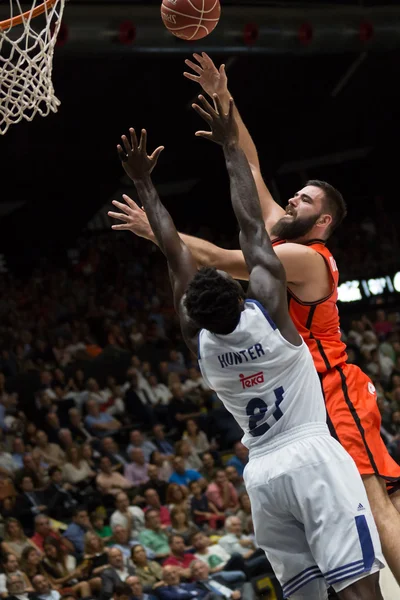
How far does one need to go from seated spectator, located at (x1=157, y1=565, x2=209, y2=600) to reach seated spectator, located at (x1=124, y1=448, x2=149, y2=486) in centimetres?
263

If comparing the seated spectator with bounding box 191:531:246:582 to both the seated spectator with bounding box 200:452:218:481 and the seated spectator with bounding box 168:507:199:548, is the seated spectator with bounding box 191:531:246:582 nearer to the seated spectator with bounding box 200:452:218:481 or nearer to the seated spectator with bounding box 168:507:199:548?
the seated spectator with bounding box 168:507:199:548

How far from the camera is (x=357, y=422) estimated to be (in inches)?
173

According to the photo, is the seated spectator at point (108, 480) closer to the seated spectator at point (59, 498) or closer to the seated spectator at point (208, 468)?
the seated spectator at point (59, 498)

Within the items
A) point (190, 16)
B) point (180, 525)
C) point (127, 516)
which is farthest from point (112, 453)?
point (190, 16)

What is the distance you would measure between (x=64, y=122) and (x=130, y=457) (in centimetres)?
790

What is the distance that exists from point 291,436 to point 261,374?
29 centimetres

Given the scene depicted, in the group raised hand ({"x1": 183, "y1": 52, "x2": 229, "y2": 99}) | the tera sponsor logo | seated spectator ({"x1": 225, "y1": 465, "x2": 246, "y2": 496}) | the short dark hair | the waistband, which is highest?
raised hand ({"x1": 183, "y1": 52, "x2": 229, "y2": 99})

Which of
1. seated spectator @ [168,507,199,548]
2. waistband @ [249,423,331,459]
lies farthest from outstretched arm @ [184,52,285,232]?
seated spectator @ [168,507,199,548]

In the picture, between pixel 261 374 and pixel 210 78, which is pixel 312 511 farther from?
pixel 210 78

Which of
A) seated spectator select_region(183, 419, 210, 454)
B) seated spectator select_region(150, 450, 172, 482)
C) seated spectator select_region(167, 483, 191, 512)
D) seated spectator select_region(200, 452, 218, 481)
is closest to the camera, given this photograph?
seated spectator select_region(167, 483, 191, 512)

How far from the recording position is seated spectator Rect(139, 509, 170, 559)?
996cm

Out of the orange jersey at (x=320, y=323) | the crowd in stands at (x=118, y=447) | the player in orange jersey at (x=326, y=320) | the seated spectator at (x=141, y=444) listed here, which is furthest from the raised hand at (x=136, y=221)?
the seated spectator at (x=141, y=444)

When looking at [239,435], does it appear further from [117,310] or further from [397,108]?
[397,108]

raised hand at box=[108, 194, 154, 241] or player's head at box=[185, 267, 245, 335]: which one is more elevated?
raised hand at box=[108, 194, 154, 241]
